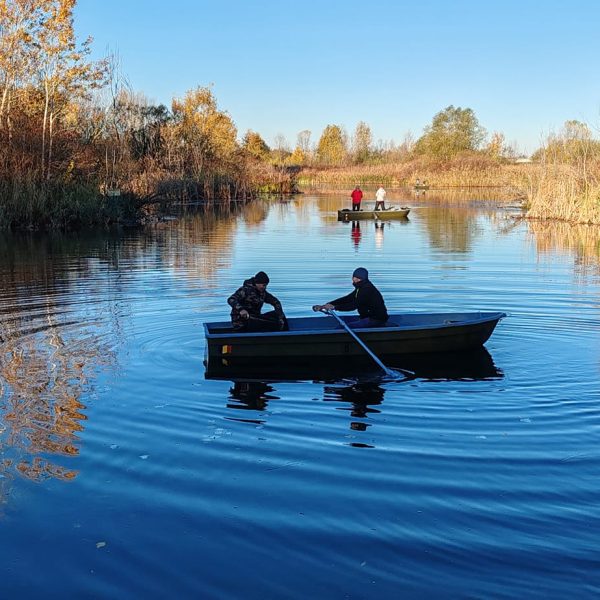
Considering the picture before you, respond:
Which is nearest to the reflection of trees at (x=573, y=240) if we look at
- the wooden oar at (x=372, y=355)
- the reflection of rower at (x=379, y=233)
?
the reflection of rower at (x=379, y=233)

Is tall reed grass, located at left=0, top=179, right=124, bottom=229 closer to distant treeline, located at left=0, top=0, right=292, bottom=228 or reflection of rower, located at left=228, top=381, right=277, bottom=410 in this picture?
distant treeline, located at left=0, top=0, right=292, bottom=228

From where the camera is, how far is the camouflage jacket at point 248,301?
10.1 m

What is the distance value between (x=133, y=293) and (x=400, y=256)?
932 centimetres

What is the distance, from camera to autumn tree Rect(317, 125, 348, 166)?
111812mm

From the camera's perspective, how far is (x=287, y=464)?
21.9 ft

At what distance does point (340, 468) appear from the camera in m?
6.56

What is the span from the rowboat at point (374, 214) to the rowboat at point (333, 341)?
26.5m

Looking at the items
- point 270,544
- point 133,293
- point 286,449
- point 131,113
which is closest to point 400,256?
point 133,293

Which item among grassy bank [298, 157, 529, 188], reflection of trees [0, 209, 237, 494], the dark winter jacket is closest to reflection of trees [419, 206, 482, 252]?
reflection of trees [0, 209, 237, 494]

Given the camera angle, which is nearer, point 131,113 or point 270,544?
point 270,544

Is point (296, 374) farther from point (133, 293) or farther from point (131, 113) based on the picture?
point (131, 113)

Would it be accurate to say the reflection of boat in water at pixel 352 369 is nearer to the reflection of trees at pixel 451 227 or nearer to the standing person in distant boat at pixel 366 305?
the standing person in distant boat at pixel 366 305

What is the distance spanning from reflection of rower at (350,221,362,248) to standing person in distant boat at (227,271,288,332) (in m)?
15.3

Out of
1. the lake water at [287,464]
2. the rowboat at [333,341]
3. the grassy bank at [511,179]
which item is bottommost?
the lake water at [287,464]
